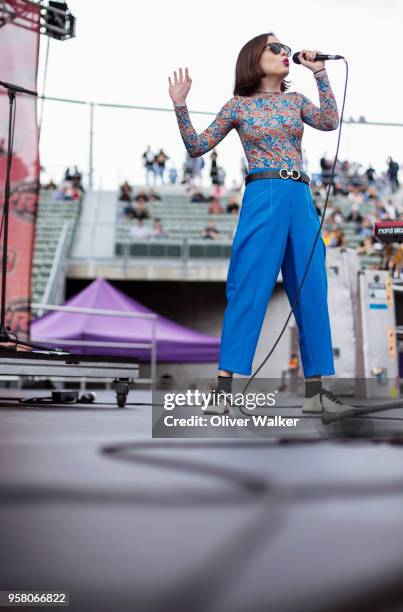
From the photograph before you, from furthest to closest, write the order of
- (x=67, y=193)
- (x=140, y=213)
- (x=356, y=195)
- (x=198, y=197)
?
(x=356, y=195)
(x=67, y=193)
(x=198, y=197)
(x=140, y=213)

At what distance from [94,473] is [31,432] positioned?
0.52 m

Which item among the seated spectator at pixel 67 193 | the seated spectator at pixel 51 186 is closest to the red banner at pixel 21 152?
the seated spectator at pixel 67 193

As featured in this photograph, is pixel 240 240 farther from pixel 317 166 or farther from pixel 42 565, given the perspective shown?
pixel 317 166

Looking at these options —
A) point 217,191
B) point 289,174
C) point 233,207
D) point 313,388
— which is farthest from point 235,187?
point 313,388

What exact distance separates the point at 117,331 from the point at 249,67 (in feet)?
19.7

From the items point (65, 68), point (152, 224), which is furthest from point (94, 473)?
point (152, 224)

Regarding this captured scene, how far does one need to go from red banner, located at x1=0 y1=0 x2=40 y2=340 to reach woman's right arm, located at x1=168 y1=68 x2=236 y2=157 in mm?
1588

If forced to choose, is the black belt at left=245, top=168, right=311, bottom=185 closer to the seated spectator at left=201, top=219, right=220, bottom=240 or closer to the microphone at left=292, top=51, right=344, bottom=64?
the microphone at left=292, top=51, right=344, bottom=64

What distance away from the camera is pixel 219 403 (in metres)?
1.49

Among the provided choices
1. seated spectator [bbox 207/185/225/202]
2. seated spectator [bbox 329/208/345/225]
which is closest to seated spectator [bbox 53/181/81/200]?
seated spectator [bbox 207/185/225/202]

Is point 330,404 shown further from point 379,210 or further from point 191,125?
point 379,210

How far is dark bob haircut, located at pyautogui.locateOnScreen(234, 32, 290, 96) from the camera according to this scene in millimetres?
1713

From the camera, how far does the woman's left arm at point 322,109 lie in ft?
5.50

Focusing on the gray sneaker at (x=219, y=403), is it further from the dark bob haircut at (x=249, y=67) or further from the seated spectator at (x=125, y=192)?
the seated spectator at (x=125, y=192)
